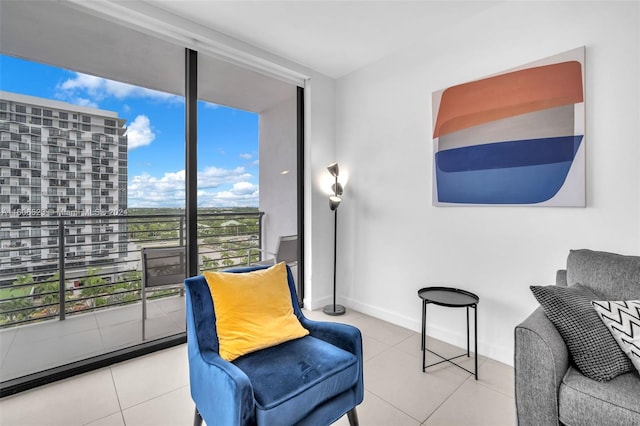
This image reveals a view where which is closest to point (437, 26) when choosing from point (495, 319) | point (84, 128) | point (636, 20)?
point (636, 20)

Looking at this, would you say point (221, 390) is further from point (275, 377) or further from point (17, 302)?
point (17, 302)

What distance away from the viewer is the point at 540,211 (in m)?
2.04

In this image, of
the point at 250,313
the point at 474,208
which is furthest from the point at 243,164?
the point at 474,208

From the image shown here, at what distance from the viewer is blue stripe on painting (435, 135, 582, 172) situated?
75.3 inches

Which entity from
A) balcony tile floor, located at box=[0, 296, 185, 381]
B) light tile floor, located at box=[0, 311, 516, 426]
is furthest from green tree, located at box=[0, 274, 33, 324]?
light tile floor, located at box=[0, 311, 516, 426]

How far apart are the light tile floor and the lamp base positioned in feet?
2.69

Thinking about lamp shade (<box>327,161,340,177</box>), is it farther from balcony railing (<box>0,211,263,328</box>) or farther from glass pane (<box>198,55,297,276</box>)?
balcony railing (<box>0,211,263,328</box>)

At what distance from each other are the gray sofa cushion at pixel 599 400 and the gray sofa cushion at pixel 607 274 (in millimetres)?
401

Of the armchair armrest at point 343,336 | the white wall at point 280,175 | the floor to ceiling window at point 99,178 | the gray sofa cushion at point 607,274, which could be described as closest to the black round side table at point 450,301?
the gray sofa cushion at point 607,274

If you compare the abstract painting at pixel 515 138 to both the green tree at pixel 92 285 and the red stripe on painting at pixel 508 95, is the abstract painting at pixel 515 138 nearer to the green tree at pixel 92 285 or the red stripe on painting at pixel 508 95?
the red stripe on painting at pixel 508 95

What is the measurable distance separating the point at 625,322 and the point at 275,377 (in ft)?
4.90

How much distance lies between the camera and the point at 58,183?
7.01 ft

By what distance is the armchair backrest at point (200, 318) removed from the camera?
1375 mm

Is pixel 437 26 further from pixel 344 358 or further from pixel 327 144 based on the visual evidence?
pixel 344 358
